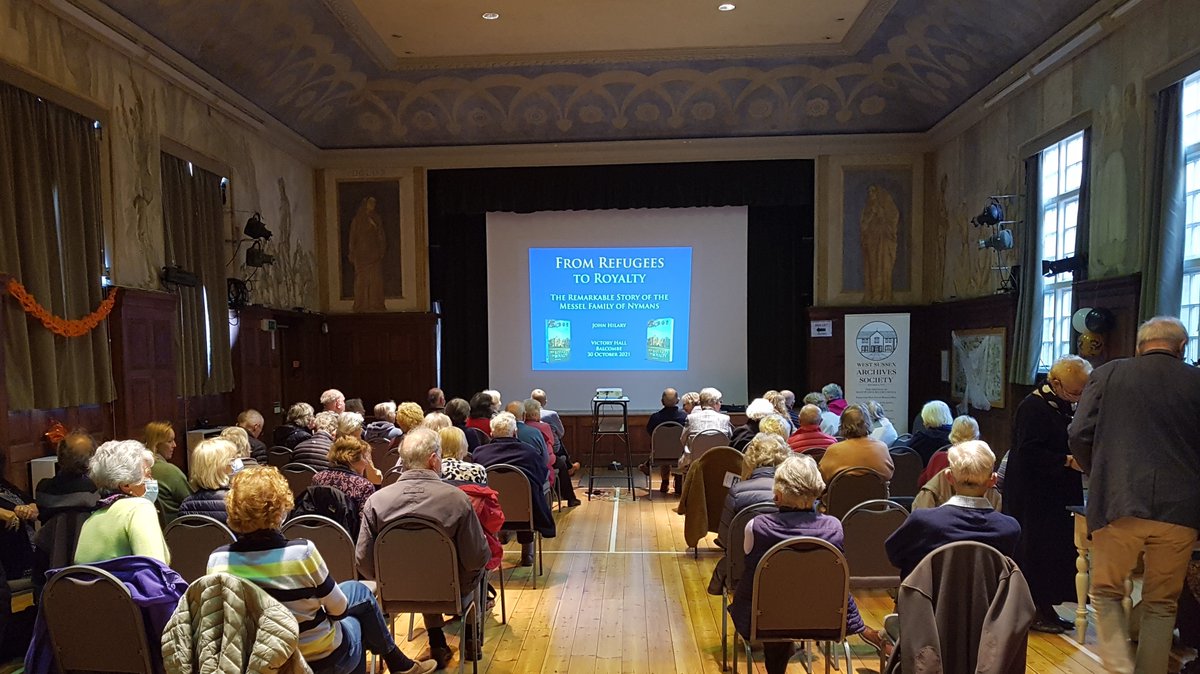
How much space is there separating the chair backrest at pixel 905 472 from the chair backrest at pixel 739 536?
2.39 metres

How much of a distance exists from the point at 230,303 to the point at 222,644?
7.15 m

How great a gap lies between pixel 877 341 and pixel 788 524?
7856 millimetres

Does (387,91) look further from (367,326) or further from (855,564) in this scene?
(855,564)

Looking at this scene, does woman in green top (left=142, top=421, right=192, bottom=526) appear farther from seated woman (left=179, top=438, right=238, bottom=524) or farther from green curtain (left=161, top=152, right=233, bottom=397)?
green curtain (left=161, top=152, right=233, bottom=397)

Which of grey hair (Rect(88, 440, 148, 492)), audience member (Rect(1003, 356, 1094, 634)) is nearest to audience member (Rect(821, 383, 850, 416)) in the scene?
audience member (Rect(1003, 356, 1094, 634))

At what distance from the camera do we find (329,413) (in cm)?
614

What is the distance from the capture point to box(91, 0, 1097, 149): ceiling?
24.8 feet

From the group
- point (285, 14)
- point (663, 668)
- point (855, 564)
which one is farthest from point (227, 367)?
point (855, 564)

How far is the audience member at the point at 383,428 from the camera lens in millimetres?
6598

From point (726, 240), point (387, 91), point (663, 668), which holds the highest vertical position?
point (387, 91)

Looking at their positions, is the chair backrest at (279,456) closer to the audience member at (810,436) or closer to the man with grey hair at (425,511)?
the man with grey hair at (425,511)

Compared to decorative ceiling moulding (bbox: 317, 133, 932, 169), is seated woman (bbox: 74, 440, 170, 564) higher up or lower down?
lower down

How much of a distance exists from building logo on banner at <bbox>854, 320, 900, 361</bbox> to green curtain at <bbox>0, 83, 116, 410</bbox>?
8.96 m

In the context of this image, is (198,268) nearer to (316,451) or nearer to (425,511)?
(316,451)
